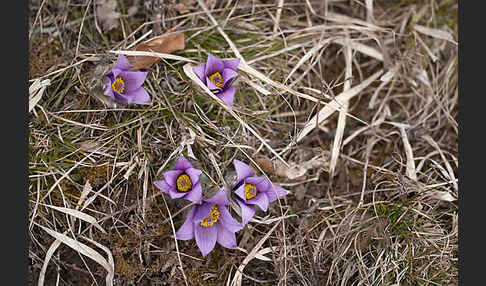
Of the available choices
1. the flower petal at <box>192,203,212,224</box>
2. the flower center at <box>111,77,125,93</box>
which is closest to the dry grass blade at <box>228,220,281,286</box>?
the flower petal at <box>192,203,212,224</box>

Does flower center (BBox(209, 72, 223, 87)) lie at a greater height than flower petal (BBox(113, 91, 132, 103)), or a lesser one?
greater

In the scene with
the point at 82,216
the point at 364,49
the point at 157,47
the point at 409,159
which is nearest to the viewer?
the point at 82,216

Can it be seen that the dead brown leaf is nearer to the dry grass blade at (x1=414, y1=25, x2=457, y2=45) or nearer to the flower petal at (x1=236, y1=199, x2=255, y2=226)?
the flower petal at (x1=236, y1=199, x2=255, y2=226)

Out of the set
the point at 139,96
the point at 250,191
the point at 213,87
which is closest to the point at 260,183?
the point at 250,191

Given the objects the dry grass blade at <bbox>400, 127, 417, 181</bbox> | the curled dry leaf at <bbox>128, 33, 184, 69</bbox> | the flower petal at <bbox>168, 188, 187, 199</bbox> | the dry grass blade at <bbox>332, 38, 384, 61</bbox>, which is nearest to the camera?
the flower petal at <bbox>168, 188, 187, 199</bbox>

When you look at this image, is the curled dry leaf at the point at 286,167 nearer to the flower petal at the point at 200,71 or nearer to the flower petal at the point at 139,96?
the flower petal at the point at 200,71

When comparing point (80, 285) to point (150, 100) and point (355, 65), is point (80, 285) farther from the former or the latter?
point (355, 65)

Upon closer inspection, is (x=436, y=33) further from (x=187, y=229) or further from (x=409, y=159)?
(x=187, y=229)
